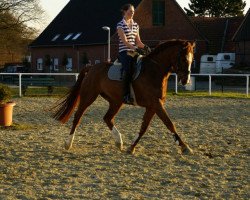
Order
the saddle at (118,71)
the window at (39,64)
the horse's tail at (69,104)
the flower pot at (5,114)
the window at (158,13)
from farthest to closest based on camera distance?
1. the window at (39,64)
2. the window at (158,13)
3. the flower pot at (5,114)
4. the horse's tail at (69,104)
5. the saddle at (118,71)

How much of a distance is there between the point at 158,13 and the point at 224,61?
31.8 feet

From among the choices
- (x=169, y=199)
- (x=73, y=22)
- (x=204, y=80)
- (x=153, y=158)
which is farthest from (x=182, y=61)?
(x=73, y=22)

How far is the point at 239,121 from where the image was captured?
1523 centimetres

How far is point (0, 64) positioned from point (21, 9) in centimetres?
2270

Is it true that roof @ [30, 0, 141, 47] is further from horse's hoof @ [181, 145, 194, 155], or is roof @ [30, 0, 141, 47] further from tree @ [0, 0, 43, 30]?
horse's hoof @ [181, 145, 194, 155]

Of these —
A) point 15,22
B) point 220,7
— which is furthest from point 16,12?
point 220,7

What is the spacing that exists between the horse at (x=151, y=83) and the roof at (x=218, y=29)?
1916 inches

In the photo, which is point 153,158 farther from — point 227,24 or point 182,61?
point 227,24

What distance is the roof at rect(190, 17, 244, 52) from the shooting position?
5934 cm

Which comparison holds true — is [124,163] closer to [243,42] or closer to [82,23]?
→ [243,42]

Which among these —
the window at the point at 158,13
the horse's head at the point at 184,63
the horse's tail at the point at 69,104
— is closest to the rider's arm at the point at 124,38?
the horse's head at the point at 184,63

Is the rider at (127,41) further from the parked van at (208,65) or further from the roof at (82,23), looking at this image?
the roof at (82,23)

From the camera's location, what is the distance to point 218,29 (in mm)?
60875

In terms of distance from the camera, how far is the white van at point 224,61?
159 ft
